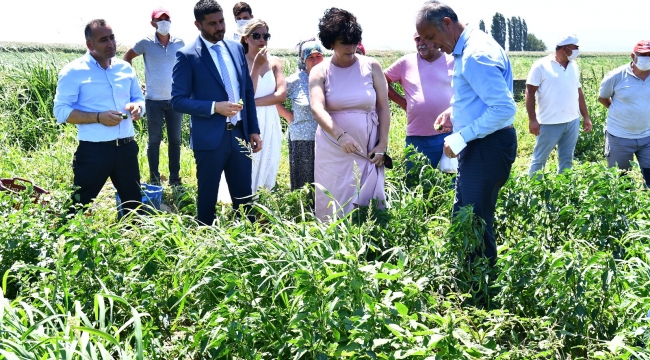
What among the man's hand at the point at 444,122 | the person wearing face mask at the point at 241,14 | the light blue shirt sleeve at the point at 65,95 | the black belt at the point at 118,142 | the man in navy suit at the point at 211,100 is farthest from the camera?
the person wearing face mask at the point at 241,14

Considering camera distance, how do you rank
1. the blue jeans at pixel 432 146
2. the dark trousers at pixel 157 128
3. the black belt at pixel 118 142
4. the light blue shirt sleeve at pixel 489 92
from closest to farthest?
the light blue shirt sleeve at pixel 489 92 → the black belt at pixel 118 142 → the blue jeans at pixel 432 146 → the dark trousers at pixel 157 128

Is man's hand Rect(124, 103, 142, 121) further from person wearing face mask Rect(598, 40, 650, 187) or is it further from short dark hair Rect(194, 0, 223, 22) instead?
person wearing face mask Rect(598, 40, 650, 187)

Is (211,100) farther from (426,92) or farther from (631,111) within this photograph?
(631,111)

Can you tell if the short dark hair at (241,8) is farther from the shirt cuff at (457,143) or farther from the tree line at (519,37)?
the tree line at (519,37)

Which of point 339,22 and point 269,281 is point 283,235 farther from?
point 339,22

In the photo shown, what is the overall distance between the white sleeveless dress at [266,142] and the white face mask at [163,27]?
1469 millimetres

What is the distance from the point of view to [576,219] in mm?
3672

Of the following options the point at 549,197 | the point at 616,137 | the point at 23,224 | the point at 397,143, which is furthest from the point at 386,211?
the point at 397,143

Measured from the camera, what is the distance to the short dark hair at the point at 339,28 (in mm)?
4246

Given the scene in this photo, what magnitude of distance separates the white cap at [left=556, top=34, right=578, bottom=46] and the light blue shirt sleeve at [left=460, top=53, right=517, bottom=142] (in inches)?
126

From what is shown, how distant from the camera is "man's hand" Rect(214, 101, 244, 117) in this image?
170 inches

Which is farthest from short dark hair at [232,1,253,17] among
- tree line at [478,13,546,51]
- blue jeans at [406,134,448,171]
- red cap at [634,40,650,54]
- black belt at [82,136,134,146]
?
tree line at [478,13,546,51]

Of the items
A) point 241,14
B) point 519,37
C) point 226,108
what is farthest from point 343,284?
point 519,37

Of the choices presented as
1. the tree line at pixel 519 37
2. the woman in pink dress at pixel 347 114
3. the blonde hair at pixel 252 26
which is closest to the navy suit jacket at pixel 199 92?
the woman in pink dress at pixel 347 114
